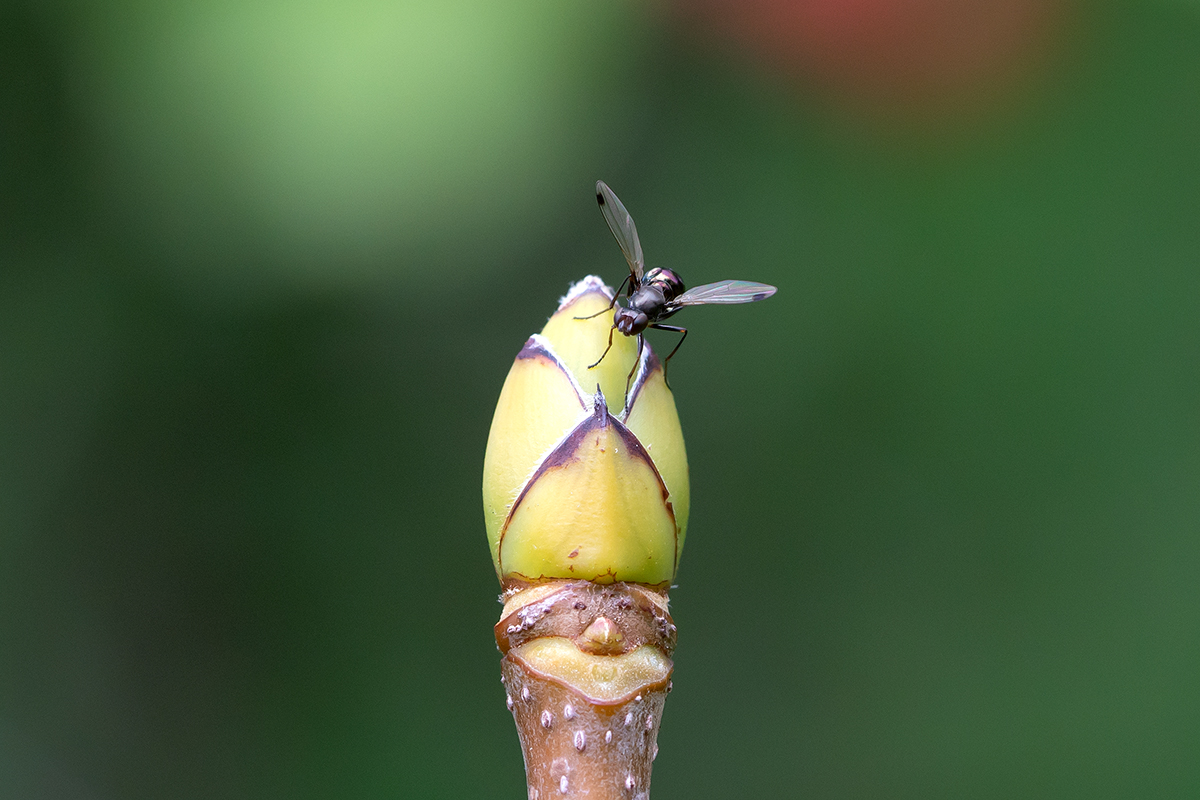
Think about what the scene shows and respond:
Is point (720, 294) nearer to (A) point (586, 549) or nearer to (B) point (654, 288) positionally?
(B) point (654, 288)

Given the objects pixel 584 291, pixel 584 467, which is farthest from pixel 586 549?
pixel 584 291

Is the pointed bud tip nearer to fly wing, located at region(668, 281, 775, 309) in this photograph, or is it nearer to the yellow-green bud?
the yellow-green bud

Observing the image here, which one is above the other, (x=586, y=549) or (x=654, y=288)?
(x=654, y=288)

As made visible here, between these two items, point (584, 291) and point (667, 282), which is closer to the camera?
point (584, 291)

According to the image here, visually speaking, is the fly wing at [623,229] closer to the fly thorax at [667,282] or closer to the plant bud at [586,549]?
the fly thorax at [667,282]

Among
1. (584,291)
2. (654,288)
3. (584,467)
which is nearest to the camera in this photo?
(584,467)

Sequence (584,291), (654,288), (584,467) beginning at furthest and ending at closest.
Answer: (654,288), (584,291), (584,467)

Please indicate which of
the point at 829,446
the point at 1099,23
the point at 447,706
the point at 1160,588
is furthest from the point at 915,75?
the point at 447,706

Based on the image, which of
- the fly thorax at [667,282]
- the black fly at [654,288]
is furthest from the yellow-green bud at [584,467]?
the fly thorax at [667,282]
